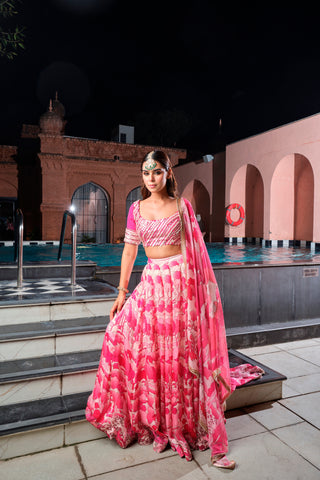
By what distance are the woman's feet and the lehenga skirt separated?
0.31 ft

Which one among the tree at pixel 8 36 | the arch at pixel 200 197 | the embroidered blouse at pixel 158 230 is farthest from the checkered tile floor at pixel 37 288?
the arch at pixel 200 197

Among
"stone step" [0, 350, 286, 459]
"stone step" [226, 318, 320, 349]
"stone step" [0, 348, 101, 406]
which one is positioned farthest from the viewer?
"stone step" [226, 318, 320, 349]

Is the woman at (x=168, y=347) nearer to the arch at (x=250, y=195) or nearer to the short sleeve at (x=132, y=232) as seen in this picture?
the short sleeve at (x=132, y=232)

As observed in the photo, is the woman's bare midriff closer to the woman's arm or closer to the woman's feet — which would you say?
the woman's arm

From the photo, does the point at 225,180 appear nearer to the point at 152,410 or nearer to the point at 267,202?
the point at 267,202

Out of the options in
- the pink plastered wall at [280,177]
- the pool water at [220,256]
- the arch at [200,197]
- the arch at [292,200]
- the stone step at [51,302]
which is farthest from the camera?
the arch at [200,197]

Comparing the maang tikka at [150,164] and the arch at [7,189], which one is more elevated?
the arch at [7,189]

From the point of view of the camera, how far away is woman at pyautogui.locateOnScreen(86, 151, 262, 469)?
2.20 metres

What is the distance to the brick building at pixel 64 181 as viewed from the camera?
14711 millimetres

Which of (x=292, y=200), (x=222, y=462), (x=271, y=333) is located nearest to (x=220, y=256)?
(x=271, y=333)

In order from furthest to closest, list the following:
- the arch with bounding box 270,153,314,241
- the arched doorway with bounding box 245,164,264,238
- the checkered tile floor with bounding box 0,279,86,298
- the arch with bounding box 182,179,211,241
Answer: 1. the arch with bounding box 182,179,211,241
2. the arched doorway with bounding box 245,164,264,238
3. the arch with bounding box 270,153,314,241
4. the checkered tile floor with bounding box 0,279,86,298

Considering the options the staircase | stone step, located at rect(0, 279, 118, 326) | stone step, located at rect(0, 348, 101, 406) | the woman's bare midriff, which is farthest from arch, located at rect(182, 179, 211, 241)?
the woman's bare midriff

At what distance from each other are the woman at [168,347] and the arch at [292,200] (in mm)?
10742

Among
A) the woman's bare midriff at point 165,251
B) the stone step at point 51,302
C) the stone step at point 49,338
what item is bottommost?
the stone step at point 49,338
